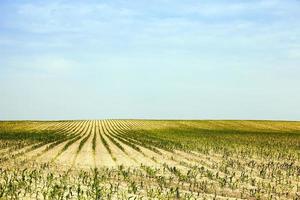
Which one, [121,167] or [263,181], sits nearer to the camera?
[263,181]

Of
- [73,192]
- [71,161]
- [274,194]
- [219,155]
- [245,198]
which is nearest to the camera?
[73,192]

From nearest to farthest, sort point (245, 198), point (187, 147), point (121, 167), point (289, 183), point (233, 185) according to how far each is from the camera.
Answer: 1. point (245, 198)
2. point (233, 185)
3. point (289, 183)
4. point (121, 167)
5. point (187, 147)

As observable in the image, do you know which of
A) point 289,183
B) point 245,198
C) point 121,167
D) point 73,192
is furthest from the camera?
point 121,167

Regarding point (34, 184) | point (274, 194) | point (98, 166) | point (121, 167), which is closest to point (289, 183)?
point (274, 194)

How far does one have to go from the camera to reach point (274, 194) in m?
17.2

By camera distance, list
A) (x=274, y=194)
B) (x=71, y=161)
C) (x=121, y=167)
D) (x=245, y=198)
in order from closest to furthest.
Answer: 1. (x=245, y=198)
2. (x=274, y=194)
3. (x=121, y=167)
4. (x=71, y=161)

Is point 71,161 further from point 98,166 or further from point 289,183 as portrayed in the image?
point 289,183

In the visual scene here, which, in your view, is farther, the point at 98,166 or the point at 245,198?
the point at 98,166

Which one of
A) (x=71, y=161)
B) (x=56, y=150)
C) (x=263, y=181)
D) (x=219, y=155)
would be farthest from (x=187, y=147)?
(x=263, y=181)

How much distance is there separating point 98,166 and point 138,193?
766 cm

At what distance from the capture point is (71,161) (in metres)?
24.7

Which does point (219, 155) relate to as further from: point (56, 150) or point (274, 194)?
point (274, 194)

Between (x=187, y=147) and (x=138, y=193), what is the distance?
19.8m

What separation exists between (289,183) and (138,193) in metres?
7.83
